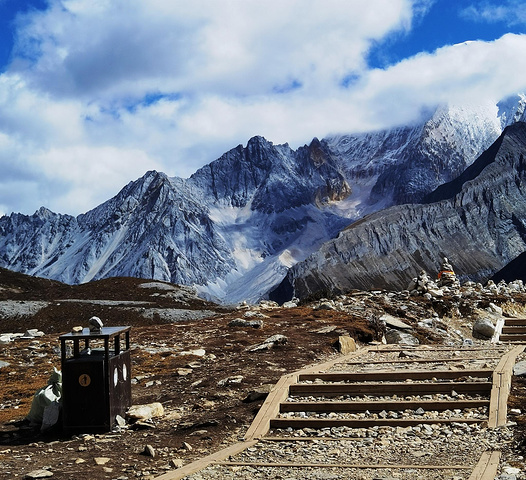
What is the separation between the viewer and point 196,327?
27.3 meters

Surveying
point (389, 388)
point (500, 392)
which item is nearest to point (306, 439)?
point (389, 388)

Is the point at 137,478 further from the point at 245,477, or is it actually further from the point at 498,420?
the point at 498,420

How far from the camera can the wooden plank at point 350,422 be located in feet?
40.0

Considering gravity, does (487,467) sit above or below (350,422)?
below

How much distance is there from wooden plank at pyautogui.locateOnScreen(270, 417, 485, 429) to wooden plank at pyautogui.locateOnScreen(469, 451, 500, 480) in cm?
208

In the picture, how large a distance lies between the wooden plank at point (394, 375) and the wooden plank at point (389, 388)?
2.37ft

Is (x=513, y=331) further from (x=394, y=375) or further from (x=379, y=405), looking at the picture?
(x=379, y=405)

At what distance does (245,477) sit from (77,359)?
14.9 feet

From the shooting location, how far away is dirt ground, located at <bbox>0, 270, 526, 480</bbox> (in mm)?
11203

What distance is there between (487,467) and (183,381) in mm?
8843

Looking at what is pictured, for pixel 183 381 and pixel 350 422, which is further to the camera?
pixel 183 381

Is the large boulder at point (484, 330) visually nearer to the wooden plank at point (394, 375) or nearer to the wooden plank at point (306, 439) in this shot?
the wooden plank at point (394, 375)

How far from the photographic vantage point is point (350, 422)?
12562mm

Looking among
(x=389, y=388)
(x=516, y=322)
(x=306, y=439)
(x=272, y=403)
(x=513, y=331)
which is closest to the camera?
(x=306, y=439)
